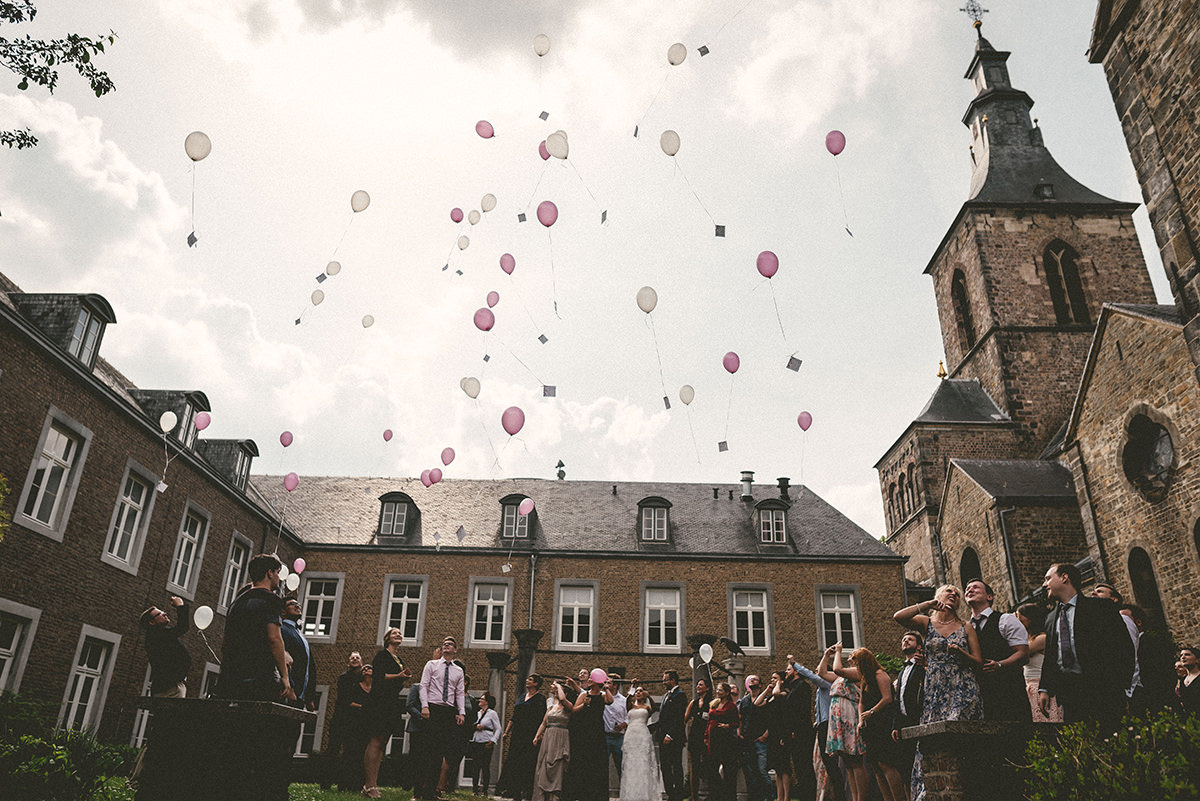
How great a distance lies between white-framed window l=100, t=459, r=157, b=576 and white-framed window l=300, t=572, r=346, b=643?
24.1 ft

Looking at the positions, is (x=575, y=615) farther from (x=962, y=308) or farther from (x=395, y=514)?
(x=962, y=308)

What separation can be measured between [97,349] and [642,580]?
15.1m

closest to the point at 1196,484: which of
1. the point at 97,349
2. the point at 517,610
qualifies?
the point at 517,610

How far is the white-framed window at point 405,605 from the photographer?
22141 mm

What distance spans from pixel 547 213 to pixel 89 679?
40.8 ft

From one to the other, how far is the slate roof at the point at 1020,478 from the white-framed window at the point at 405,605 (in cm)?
1707

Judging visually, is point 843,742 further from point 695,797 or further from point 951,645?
point 695,797

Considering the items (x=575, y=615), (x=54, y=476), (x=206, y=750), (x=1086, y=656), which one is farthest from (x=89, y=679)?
(x=1086, y=656)

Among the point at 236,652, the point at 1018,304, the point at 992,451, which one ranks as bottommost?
the point at 236,652

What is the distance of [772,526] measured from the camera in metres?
24.1

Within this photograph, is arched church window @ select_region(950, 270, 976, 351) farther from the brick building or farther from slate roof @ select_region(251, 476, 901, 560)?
slate roof @ select_region(251, 476, 901, 560)

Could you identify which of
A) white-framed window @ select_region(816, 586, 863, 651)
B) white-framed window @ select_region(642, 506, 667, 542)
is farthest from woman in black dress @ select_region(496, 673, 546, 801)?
white-framed window @ select_region(816, 586, 863, 651)

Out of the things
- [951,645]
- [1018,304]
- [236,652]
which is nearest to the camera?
[236,652]

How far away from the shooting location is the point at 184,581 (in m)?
17.5
